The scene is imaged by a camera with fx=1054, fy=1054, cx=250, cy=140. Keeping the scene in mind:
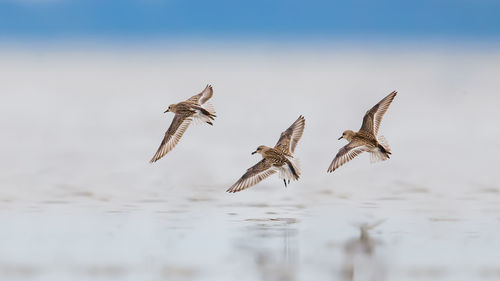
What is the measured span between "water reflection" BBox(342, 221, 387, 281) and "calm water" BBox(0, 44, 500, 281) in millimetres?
13

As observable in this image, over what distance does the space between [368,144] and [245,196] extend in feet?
3.71

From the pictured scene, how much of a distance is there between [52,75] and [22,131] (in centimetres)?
1085

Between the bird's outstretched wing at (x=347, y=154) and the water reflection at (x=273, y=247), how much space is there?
2.84 feet

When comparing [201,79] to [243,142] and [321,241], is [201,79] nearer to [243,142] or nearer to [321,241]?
[243,142]

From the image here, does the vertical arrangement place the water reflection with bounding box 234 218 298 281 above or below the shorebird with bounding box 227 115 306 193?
below

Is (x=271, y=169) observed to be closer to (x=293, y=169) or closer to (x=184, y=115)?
(x=293, y=169)

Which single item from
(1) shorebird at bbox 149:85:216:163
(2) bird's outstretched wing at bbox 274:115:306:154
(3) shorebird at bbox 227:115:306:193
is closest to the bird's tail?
(3) shorebird at bbox 227:115:306:193

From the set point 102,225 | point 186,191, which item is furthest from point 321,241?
point 186,191

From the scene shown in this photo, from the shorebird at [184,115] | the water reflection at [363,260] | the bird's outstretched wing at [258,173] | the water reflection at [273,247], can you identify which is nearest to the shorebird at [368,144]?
the bird's outstretched wing at [258,173]

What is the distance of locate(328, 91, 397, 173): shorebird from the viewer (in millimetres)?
8359

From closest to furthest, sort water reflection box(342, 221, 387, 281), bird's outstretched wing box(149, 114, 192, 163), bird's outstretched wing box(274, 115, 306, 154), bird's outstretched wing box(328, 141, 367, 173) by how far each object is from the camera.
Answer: water reflection box(342, 221, 387, 281) < bird's outstretched wing box(328, 141, 367, 173) < bird's outstretched wing box(274, 115, 306, 154) < bird's outstretched wing box(149, 114, 192, 163)

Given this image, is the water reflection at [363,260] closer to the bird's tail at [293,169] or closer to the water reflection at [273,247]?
the water reflection at [273,247]

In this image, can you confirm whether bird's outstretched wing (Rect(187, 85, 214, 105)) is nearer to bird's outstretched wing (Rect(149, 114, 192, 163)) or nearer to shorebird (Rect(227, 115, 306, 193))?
bird's outstretched wing (Rect(149, 114, 192, 163))

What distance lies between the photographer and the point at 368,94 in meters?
16.7
